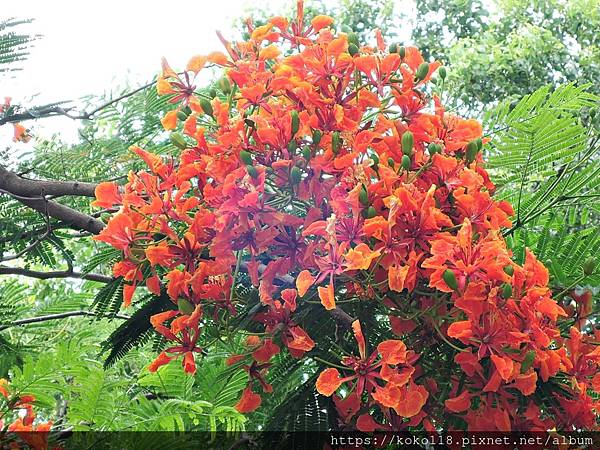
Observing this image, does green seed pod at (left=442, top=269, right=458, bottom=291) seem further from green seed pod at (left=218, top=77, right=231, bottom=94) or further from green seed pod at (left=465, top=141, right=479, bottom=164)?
green seed pod at (left=218, top=77, right=231, bottom=94)

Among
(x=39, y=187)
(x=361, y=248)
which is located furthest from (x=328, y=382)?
(x=39, y=187)

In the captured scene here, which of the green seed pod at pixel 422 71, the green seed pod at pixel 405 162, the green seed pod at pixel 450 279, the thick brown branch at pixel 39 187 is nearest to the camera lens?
the green seed pod at pixel 450 279

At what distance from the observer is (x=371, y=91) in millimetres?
1008

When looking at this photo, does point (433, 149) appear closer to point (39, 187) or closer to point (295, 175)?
point (295, 175)

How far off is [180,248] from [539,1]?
23.9 ft

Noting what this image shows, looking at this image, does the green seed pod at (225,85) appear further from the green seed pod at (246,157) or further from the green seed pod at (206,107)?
the green seed pod at (246,157)

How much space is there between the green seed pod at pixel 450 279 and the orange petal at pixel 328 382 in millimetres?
163

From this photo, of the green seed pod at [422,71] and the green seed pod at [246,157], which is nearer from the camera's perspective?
the green seed pod at [246,157]

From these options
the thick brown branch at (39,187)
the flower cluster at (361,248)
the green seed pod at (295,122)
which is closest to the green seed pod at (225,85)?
the flower cluster at (361,248)

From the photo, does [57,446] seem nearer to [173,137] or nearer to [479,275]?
[173,137]

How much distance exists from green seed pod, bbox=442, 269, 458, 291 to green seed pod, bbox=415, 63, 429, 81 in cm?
31

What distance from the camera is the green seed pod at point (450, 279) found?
775mm

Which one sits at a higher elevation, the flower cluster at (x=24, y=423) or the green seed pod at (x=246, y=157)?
the green seed pod at (x=246, y=157)

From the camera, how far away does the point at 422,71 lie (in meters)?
0.98
